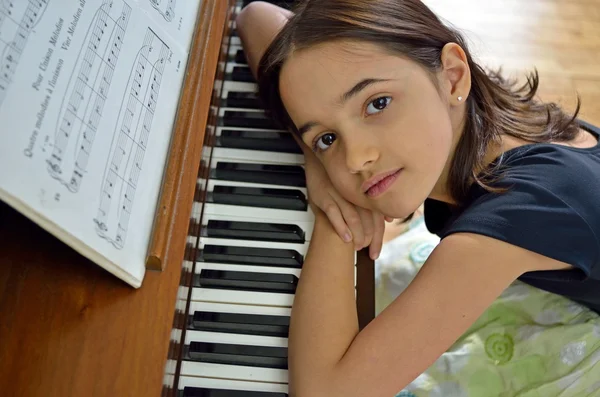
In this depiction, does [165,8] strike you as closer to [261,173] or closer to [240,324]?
[261,173]

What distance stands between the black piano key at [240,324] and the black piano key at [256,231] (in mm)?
149

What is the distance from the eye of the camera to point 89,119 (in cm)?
74

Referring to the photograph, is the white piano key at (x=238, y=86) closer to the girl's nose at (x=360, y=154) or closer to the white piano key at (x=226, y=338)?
the girl's nose at (x=360, y=154)

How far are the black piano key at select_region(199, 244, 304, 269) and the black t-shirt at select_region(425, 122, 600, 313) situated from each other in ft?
0.93

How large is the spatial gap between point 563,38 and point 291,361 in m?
1.96

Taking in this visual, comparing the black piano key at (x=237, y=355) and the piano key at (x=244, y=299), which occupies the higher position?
the piano key at (x=244, y=299)

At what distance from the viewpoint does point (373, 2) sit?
1.05 meters

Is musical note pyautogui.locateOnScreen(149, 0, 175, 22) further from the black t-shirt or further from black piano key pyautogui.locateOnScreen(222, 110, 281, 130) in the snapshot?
the black t-shirt

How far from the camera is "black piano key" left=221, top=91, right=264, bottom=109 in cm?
123

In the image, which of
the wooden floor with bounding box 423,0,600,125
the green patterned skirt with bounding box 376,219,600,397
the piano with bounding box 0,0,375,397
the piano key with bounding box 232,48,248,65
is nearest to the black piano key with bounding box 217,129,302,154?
the piano with bounding box 0,0,375,397

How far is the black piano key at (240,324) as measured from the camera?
96 cm

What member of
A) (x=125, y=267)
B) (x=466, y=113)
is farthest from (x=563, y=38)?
(x=125, y=267)

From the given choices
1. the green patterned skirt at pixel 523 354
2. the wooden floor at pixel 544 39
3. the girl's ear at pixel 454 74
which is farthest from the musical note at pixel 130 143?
the wooden floor at pixel 544 39

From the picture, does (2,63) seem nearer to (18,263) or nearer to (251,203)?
(18,263)
